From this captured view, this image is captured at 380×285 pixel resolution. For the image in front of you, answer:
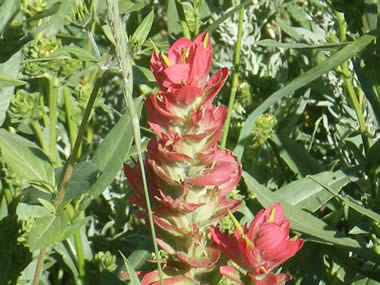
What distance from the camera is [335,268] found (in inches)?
64.6

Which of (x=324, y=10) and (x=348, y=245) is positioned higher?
(x=324, y=10)

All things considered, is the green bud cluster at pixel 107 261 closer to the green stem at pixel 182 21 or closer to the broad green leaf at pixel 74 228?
the broad green leaf at pixel 74 228

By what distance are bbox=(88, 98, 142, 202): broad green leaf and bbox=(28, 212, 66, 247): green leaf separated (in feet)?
0.29

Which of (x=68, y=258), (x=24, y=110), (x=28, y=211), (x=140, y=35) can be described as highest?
(x=140, y=35)

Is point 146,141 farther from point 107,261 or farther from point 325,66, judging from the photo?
point 325,66

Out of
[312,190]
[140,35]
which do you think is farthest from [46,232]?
[312,190]

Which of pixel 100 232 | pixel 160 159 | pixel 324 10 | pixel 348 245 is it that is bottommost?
pixel 100 232

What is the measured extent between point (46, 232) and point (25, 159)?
197mm

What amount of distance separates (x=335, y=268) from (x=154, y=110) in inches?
30.1

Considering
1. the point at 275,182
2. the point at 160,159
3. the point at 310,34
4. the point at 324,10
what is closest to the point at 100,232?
the point at 275,182

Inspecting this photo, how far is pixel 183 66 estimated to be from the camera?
0.96m

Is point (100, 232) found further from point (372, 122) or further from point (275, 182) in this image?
point (372, 122)

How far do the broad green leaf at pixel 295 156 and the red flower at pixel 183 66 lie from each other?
814 mm

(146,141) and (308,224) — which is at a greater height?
(146,141)
